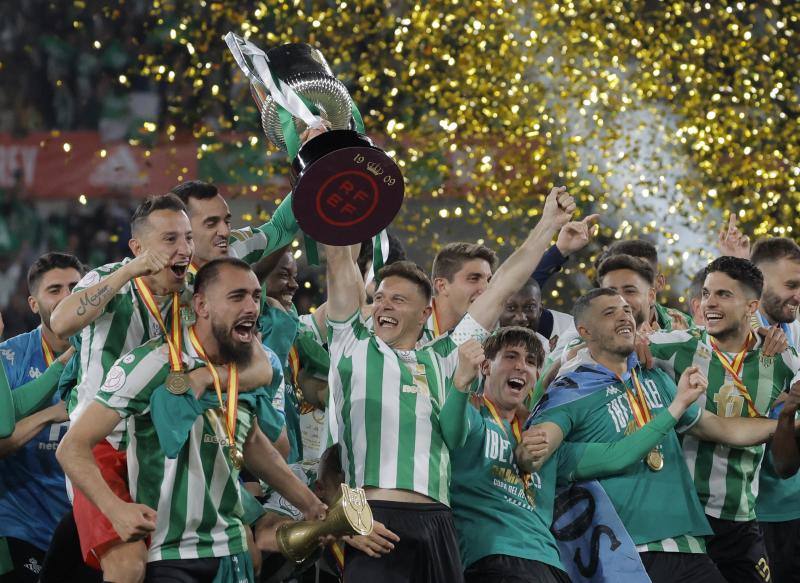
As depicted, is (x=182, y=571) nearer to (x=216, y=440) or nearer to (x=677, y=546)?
(x=216, y=440)

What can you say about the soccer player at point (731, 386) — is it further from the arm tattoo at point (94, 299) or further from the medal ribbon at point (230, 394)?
the arm tattoo at point (94, 299)

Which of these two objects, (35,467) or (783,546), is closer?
(35,467)

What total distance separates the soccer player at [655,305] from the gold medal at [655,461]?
36.0 inches

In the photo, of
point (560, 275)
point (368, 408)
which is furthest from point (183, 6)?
point (368, 408)

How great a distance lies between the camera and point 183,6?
8203 mm

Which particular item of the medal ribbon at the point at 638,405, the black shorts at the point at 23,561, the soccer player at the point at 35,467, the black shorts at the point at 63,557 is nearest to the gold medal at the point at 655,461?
the medal ribbon at the point at 638,405

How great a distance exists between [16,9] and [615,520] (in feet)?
19.7

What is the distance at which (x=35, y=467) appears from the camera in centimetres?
465

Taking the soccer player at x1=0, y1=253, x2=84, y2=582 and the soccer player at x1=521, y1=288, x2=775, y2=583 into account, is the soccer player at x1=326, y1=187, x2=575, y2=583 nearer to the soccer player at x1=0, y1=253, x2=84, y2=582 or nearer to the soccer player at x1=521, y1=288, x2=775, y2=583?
the soccer player at x1=521, y1=288, x2=775, y2=583

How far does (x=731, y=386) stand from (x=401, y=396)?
159cm

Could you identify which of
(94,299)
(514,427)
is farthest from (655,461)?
(94,299)

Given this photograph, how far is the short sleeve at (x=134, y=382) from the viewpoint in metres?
3.20

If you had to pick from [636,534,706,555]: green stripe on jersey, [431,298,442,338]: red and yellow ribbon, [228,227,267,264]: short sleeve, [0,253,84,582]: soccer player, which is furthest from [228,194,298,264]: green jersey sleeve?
[636,534,706,555]: green stripe on jersey

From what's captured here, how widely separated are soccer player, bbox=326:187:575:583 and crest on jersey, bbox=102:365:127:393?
2.83 ft
